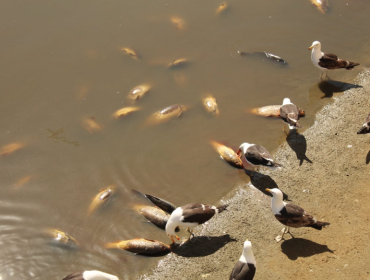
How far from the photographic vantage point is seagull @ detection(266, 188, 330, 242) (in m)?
6.22

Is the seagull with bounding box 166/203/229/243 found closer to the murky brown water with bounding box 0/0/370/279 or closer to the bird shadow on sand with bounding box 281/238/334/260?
the murky brown water with bounding box 0/0/370/279

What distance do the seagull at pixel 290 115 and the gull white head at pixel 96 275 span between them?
4505mm

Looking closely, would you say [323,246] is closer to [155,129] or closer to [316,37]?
[155,129]

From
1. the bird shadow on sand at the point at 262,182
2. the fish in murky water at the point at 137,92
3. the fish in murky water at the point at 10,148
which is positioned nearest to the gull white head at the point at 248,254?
the bird shadow on sand at the point at 262,182

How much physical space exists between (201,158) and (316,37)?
5217mm

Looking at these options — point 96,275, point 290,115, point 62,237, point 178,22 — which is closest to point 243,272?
point 96,275

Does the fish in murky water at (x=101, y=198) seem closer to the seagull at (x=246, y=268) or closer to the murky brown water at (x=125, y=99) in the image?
the murky brown water at (x=125, y=99)

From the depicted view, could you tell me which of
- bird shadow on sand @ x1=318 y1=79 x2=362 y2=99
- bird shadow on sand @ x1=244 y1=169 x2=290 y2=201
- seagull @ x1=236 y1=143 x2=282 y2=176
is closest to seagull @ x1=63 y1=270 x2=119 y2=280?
bird shadow on sand @ x1=244 y1=169 x2=290 y2=201

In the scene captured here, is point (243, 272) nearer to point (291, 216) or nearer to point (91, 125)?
point (291, 216)

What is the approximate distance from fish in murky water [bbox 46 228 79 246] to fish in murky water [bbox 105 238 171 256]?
36.5 inches

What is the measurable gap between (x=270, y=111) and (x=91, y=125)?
4007mm

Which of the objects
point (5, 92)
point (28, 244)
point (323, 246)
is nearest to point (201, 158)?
point (323, 246)

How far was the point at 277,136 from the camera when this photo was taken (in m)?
8.38

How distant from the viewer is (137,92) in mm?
9133
